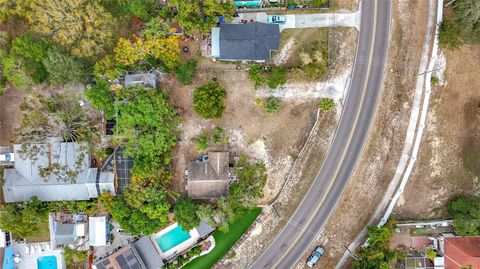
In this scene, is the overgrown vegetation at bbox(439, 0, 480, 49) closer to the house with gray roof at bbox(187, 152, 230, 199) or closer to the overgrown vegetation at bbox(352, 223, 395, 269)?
the overgrown vegetation at bbox(352, 223, 395, 269)

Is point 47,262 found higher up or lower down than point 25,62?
lower down

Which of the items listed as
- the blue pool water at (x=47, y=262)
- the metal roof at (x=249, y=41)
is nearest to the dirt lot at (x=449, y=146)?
the metal roof at (x=249, y=41)

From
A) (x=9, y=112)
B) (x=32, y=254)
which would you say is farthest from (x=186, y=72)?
(x=32, y=254)

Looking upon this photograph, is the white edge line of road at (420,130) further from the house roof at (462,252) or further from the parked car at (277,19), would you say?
the parked car at (277,19)

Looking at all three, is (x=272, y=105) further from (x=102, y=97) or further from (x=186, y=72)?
(x=102, y=97)

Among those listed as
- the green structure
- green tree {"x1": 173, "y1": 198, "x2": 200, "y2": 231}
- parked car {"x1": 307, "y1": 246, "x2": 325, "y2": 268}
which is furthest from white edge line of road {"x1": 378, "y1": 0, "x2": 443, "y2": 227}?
green tree {"x1": 173, "y1": 198, "x2": 200, "y2": 231}

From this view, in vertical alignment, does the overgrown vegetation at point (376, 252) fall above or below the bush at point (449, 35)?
below

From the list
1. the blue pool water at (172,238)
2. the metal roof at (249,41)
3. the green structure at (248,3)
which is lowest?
the blue pool water at (172,238)
